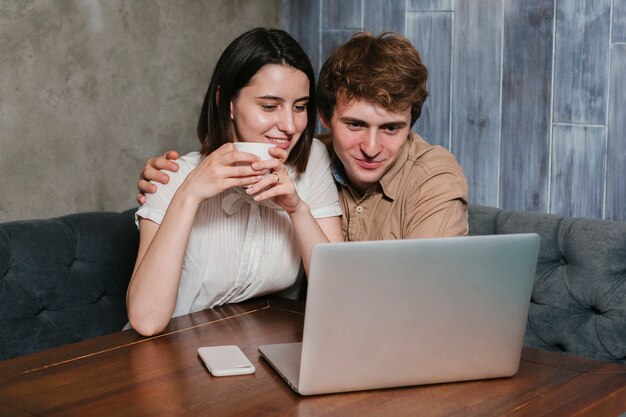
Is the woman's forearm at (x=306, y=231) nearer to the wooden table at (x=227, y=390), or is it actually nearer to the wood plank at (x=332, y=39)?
the wooden table at (x=227, y=390)

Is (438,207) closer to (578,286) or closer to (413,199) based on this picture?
(413,199)

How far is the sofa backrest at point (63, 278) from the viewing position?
1.95 metres

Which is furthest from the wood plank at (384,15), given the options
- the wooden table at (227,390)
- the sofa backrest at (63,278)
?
the wooden table at (227,390)

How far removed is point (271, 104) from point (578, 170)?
102 cm

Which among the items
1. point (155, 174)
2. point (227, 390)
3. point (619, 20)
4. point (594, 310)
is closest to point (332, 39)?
point (619, 20)

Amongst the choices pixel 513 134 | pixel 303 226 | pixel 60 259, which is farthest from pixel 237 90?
pixel 513 134

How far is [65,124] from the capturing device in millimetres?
2404

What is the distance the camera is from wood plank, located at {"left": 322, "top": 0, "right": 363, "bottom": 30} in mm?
2832

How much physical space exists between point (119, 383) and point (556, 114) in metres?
1.60

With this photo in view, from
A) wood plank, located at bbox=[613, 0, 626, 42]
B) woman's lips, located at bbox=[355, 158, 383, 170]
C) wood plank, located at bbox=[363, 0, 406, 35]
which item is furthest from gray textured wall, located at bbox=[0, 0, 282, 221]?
wood plank, located at bbox=[613, 0, 626, 42]

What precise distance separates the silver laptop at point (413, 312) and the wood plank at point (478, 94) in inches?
51.5

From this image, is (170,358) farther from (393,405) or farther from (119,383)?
(393,405)

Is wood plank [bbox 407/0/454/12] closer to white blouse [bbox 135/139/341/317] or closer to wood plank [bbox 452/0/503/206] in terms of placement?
wood plank [bbox 452/0/503/206]

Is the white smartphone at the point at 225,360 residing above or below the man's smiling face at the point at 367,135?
below
